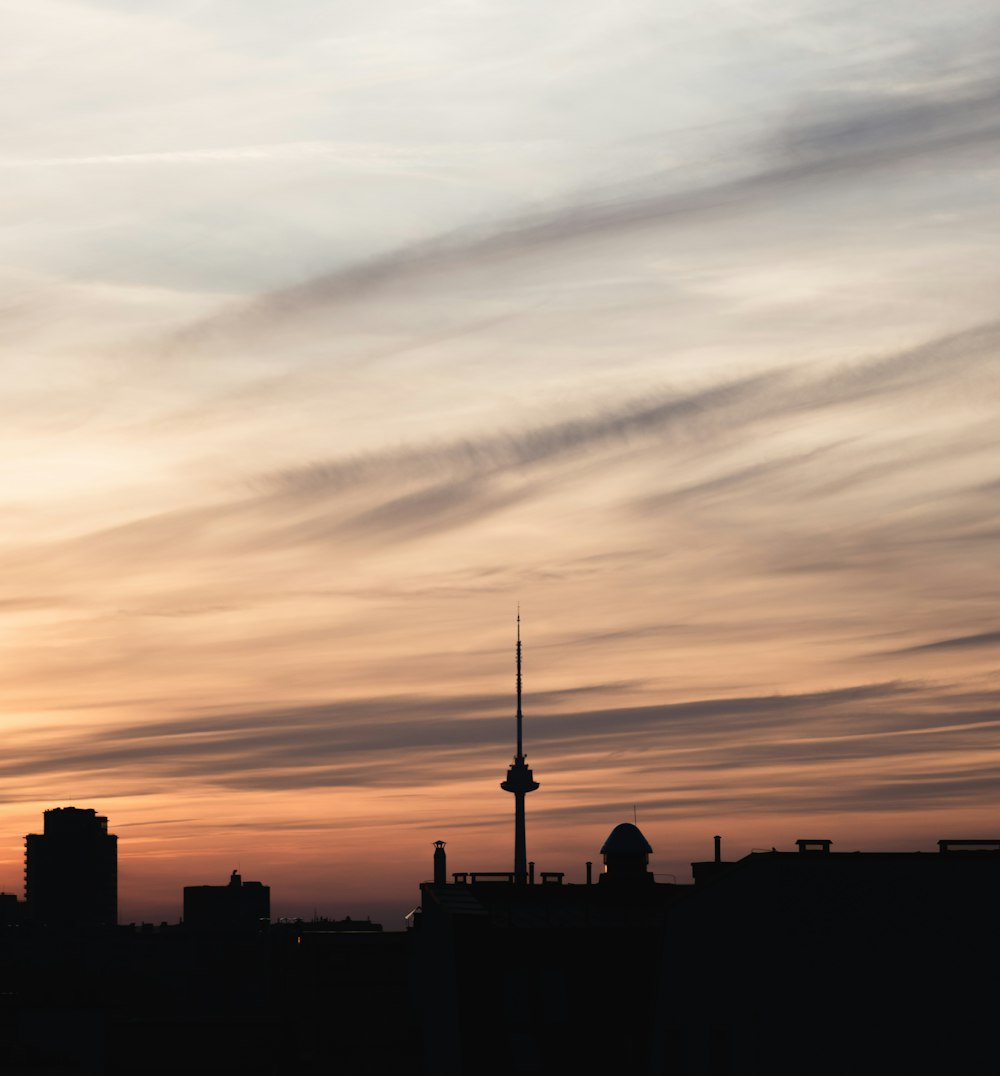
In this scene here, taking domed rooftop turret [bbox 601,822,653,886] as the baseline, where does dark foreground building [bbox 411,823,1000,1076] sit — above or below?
below

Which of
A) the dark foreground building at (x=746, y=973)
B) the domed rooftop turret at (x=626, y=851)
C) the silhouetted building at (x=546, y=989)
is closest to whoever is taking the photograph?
the dark foreground building at (x=746, y=973)

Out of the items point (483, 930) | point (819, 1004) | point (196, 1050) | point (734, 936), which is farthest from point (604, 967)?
point (196, 1050)

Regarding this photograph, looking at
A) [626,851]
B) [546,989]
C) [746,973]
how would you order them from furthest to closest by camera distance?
1. [626,851]
2. [546,989]
3. [746,973]

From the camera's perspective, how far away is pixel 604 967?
6344 centimetres

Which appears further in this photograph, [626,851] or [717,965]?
[626,851]

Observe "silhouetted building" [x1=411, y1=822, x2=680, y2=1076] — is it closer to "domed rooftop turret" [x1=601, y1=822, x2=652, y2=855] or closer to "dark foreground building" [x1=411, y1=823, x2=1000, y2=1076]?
"dark foreground building" [x1=411, y1=823, x2=1000, y2=1076]

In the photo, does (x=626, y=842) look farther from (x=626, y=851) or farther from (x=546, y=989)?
(x=546, y=989)

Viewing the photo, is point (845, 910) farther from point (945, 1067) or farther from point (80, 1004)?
point (80, 1004)

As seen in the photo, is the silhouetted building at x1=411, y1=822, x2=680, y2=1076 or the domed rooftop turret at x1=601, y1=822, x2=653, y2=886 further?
the domed rooftop turret at x1=601, y1=822, x2=653, y2=886

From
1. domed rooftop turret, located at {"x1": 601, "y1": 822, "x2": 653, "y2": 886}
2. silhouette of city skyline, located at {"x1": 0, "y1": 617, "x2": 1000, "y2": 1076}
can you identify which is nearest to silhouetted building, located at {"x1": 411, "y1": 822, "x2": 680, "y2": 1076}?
silhouette of city skyline, located at {"x1": 0, "y1": 617, "x2": 1000, "y2": 1076}

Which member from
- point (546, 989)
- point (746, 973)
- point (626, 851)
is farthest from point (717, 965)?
point (626, 851)

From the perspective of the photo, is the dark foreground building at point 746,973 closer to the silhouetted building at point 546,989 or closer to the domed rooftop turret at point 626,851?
the silhouetted building at point 546,989

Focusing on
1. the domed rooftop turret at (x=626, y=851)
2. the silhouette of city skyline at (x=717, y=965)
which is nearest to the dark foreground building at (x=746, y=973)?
the silhouette of city skyline at (x=717, y=965)

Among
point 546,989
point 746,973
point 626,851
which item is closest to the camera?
point 746,973
